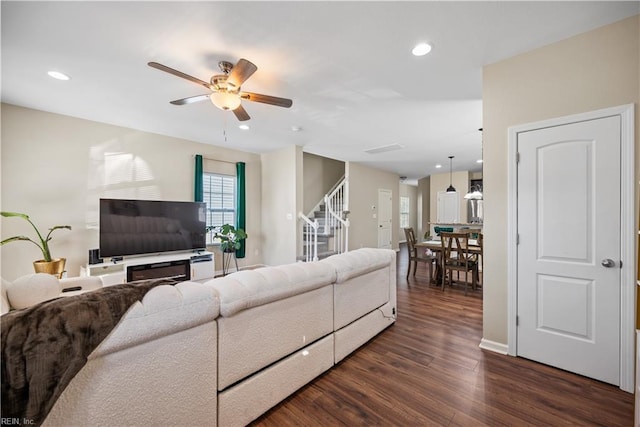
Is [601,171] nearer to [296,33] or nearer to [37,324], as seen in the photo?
[296,33]

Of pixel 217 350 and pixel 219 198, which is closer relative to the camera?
pixel 217 350

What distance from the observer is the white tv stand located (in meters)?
3.63

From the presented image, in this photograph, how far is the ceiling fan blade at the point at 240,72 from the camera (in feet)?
6.65

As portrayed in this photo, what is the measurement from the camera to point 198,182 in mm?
5059

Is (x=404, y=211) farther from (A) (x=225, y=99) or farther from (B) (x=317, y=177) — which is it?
(A) (x=225, y=99)

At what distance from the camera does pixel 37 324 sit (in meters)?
0.94

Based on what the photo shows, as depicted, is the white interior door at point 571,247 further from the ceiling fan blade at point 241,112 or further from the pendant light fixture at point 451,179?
the pendant light fixture at point 451,179

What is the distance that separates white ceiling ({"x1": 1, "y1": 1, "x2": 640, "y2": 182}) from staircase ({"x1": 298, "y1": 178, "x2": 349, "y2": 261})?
2495 mm

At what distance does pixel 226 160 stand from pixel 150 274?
2.73 m

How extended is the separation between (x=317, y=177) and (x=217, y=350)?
6.39 metres

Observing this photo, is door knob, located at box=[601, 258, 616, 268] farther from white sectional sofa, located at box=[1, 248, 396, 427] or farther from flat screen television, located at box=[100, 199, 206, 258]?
flat screen television, located at box=[100, 199, 206, 258]

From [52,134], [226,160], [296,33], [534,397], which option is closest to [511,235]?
[534,397]

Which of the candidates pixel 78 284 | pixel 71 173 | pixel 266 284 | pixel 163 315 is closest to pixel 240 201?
pixel 71 173

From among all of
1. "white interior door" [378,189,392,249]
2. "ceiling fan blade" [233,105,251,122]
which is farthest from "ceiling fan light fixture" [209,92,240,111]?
"white interior door" [378,189,392,249]
